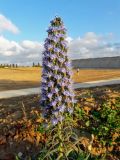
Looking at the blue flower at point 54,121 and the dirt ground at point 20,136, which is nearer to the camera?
the blue flower at point 54,121

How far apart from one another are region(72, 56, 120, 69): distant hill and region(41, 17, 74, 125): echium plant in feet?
235

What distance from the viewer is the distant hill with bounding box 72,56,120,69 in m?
79.5

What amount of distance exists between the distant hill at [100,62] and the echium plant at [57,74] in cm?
7173

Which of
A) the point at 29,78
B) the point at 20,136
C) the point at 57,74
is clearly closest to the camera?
the point at 57,74

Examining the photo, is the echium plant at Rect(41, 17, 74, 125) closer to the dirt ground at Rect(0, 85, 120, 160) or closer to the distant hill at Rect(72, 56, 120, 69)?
the dirt ground at Rect(0, 85, 120, 160)

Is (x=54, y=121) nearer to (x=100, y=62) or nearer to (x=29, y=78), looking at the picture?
(x=29, y=78)

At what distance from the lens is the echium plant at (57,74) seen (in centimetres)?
553

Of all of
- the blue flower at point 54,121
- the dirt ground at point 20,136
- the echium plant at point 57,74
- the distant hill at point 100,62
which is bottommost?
the distant hill at point 100,62

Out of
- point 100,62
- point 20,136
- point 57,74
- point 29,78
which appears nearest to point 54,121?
point 57,74

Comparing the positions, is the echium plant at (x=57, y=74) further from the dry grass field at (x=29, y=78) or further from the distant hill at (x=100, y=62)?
the distant hill at (x=100, y=62)

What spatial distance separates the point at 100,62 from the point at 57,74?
78.7 meters

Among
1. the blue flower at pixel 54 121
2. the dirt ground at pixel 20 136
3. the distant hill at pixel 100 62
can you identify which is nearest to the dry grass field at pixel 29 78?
the dirt ground at pixel 20 136

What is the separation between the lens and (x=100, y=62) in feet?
275

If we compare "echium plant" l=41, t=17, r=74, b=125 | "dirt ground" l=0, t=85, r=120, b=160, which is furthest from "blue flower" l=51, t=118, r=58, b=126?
"dirt ground" l=0, t=85, r=120, b=160
